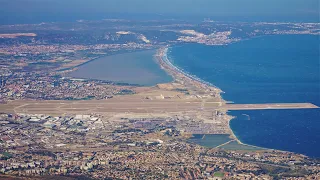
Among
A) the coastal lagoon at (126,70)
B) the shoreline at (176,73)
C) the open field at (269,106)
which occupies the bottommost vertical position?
the coastal lagoon at (126,70)

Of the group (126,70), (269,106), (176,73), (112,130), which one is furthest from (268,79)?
(112,130)

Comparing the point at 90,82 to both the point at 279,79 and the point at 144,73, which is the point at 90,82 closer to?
the point at 144,73

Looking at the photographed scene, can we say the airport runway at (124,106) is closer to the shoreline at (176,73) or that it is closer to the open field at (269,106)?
the open field at (269,106)

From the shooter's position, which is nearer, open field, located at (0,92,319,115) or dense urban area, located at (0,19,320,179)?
dense urban area, located at (0,19,320,179)

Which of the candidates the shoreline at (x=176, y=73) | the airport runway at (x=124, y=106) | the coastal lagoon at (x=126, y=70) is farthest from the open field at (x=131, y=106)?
the coastal lagoon at (x=126, y=70)

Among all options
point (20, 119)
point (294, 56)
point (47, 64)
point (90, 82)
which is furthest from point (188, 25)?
point (20, 119)

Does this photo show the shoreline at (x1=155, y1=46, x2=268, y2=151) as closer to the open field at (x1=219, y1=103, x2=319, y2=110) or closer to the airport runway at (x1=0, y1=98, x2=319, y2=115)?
the open field at (x1=219, y1=103, x2=319, y2=110)

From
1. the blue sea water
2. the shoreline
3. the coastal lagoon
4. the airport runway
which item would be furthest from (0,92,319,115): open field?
the coastal lagoon
